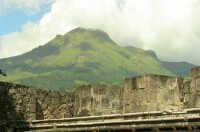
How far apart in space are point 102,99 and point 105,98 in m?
0.11

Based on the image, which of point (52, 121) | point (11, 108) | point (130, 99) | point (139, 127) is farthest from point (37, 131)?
point (139, 127)

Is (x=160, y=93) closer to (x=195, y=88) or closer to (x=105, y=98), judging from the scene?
(x=195, y=88)

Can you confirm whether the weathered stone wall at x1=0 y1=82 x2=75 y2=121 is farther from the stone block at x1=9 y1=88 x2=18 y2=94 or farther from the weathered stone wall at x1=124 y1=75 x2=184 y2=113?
the weathered stone wall at x1=124 y1=75 x2=184 y2=113

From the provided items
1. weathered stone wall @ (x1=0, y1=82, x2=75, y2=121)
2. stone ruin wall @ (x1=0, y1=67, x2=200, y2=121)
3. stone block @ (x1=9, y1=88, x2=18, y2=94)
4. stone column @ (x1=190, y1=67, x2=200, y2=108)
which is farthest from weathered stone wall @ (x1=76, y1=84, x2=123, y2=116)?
stone column @ (x1=190, y1=67, x2=200, y2=108)

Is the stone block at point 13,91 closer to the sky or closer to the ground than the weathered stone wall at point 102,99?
closer to the sky

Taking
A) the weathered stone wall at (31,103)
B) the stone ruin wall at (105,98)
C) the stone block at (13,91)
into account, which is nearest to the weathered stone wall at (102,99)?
the stone ruin wall at (105,98)

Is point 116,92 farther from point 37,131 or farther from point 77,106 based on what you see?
point 37,131

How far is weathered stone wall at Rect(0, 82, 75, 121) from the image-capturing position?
48.1ft

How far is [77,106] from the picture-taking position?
613 inches

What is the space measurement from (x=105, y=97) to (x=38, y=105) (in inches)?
108

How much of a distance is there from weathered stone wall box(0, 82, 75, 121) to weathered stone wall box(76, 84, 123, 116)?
1.83m

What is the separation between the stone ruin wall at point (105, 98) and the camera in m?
11.7

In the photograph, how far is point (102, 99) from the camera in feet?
48.1

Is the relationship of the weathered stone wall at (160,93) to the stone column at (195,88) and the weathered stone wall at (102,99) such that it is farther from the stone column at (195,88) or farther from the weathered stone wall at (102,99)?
the weathered stone wall at (102,99)
